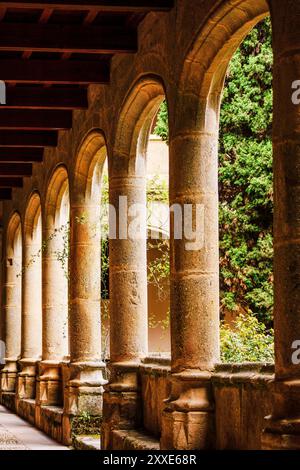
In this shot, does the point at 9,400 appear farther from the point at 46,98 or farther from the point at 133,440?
the point at 133,440

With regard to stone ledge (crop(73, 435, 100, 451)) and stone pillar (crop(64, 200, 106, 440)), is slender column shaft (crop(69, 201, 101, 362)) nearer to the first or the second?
stone pillar (crop(64, 200, 106, 440))

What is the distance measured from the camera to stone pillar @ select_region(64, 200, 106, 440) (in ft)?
36.4

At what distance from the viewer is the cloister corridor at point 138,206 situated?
5125 mm

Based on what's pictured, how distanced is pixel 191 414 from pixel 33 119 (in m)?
5.48

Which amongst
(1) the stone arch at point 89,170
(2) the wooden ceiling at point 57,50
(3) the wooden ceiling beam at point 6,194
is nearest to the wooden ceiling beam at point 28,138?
(2) the wooden ceiling at point 57,50

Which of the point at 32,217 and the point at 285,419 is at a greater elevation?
the point at 32,217

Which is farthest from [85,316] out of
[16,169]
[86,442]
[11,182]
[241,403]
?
[11,182]

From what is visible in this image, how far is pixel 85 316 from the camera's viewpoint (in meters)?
11.3

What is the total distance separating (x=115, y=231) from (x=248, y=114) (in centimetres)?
656

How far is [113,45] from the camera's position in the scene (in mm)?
8641

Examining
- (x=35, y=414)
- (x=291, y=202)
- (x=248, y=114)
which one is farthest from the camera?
(x=248, y=114)

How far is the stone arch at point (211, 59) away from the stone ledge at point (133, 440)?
239cm
